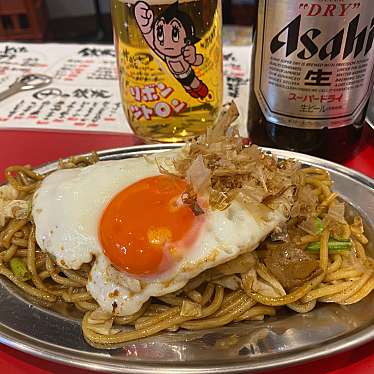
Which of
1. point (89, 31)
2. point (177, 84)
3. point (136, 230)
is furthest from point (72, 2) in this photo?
point (136, 230)

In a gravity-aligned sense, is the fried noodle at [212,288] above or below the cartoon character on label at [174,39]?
below

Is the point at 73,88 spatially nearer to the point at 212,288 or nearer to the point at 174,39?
the point at 174,39

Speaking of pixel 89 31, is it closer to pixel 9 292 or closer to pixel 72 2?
pixel 72 2

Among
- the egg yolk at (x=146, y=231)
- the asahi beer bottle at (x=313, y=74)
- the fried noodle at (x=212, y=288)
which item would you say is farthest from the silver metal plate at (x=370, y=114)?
the egg yolk at (x=146, y=231)

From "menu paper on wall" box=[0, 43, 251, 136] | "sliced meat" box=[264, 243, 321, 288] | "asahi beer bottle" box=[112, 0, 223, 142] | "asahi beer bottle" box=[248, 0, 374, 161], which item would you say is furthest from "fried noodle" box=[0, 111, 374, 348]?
"menu paper on wall" box=[0, 43, 251, 136]

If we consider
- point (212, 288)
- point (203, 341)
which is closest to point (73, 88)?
point (212, 288)

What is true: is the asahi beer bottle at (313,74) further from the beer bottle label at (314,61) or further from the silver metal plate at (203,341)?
the silver metal plate at (203,341)

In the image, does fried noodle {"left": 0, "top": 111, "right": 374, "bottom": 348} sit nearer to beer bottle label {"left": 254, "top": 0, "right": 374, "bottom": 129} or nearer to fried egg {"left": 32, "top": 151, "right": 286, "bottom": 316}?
fried egg {"left": 32, "top": 151, "right": 286, "bottom": 316}
